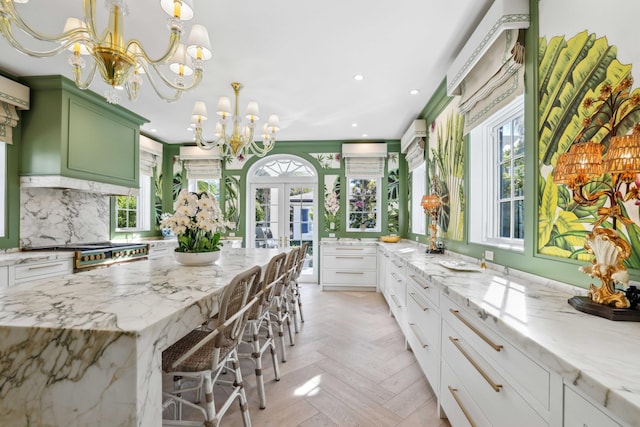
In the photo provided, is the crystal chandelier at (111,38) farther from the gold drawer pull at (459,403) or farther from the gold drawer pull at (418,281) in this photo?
the gold drawer pull at (459,403)

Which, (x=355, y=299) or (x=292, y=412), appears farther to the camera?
(x=355, y=299)

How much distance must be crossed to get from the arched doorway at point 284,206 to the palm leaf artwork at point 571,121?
418cm

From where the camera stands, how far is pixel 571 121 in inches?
56.1

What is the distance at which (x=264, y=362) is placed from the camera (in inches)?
97.7

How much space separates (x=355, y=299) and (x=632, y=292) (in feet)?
11.8

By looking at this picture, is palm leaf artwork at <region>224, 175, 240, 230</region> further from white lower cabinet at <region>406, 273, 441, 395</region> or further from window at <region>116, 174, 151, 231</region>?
white lower cabinet at <region>406, 273, 441, 395</region>

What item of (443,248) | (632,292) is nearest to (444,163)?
(443,248)

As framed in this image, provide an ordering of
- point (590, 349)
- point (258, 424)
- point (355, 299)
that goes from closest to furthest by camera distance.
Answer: point (590, 349) → point (258, 424) → point (355, 299)

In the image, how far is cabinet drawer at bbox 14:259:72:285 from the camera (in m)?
2.64

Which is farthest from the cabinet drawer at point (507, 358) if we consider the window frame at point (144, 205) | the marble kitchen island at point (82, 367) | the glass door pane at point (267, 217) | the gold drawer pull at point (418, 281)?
the window frame at point (144, 205)

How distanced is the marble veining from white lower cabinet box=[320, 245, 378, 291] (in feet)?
11.0

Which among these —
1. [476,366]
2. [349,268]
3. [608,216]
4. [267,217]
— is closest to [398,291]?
[476,366]

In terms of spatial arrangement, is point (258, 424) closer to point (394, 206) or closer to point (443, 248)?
point (443, 248)

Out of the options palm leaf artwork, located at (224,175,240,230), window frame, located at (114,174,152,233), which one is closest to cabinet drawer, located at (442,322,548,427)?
palm leaf artwork, located at (224,175,240,230)
